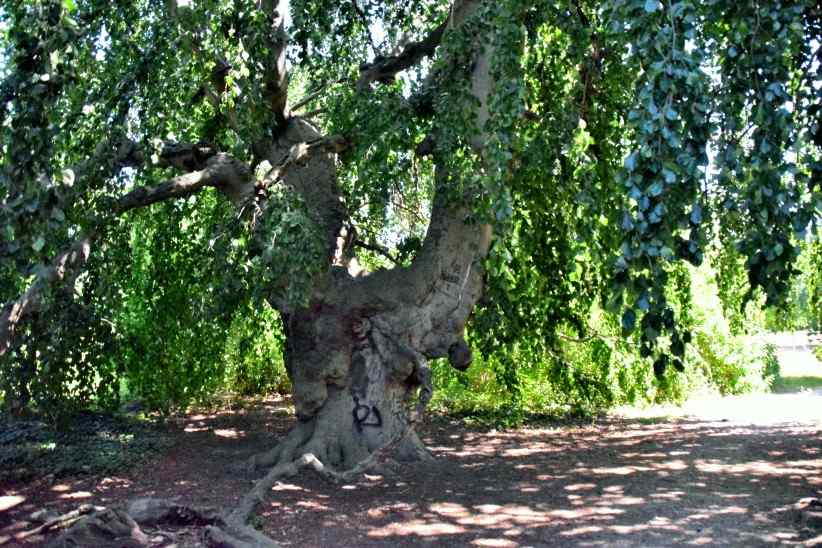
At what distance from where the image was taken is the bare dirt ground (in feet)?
17.0

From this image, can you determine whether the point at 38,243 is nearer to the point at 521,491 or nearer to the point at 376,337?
the point at 376,337

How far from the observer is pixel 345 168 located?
8.27m

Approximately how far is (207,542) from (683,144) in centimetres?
333

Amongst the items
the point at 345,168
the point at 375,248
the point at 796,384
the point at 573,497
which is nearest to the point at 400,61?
the point at 345,168

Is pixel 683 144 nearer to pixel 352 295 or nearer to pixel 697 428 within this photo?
pixel 352 295

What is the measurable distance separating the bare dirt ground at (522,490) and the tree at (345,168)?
701 mm

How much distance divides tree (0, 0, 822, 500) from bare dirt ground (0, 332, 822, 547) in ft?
2.30

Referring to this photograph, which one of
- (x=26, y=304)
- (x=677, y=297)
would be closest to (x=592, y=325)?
(x=677, y=297)

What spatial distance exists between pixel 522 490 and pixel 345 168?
3547 mm

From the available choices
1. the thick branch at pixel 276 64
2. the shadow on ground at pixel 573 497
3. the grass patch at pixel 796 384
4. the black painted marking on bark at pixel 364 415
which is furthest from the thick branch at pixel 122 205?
the grass patch at pixel 796 384

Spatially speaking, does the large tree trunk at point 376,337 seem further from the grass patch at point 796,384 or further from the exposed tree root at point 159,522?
the grass patch at point 796,384

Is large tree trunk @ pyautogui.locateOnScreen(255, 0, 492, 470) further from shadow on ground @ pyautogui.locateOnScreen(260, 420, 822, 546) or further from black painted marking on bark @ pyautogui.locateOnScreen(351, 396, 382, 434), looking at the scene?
shadow on ground @ pyautogui.locateOnScreen(260, 420, 822, 546)

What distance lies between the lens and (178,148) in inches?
292

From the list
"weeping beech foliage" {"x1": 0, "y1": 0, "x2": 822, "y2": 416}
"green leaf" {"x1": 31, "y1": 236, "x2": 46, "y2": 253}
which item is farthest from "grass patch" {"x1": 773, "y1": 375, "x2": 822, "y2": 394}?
"green leaf" {"x1": 31, "y1": 236, "x2": 46, "y2": 253}
